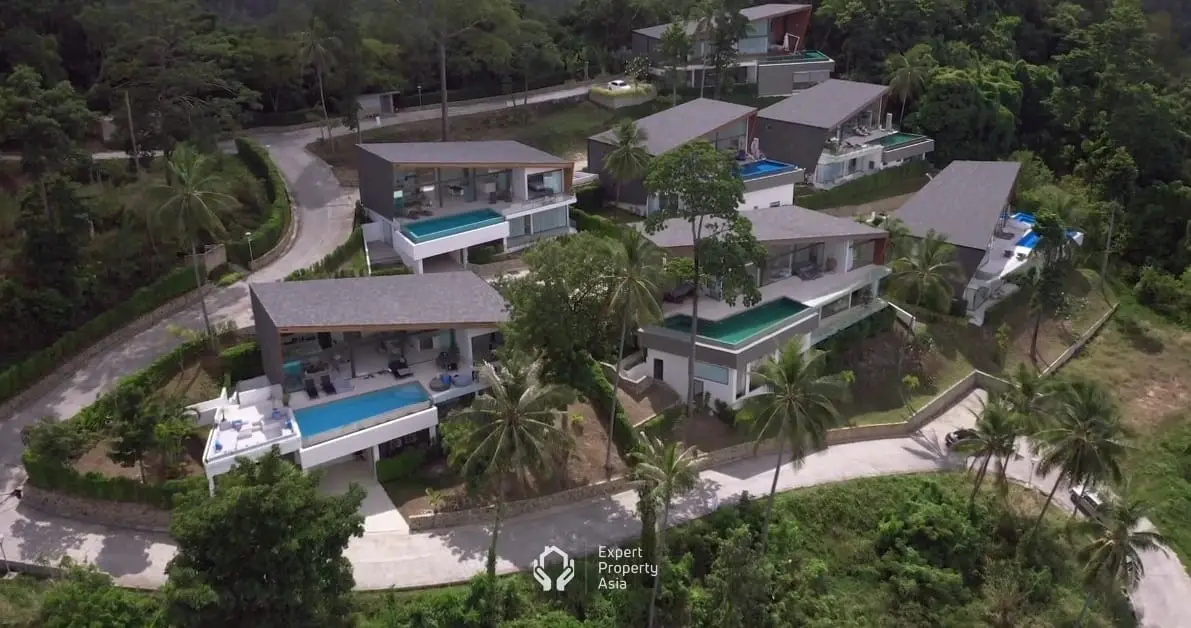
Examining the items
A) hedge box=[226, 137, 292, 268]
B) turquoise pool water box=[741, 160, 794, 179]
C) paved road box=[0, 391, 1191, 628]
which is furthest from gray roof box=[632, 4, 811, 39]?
paved road box=[0, 391, 1191, 628]

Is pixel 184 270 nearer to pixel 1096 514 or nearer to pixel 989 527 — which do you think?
pixel 989 527

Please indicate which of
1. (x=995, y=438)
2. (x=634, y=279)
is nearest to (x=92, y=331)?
→ (x=634, y=279)

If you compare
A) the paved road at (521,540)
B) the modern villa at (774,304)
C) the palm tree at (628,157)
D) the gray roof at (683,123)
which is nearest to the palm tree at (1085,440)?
the paved road at (521,540)

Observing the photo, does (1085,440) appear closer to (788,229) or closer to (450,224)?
(788,229)

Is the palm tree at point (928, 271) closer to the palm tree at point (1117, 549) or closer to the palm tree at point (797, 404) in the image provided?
the palm tree at point (1117, 549)

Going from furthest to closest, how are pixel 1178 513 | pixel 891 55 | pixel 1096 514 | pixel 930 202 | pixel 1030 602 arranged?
pixel 891 55 → pixel 930 202 → pixel 1178 513 → pixel 1096 514 → pixel 1030 602

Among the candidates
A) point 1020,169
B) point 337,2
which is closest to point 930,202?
point 1020,169
